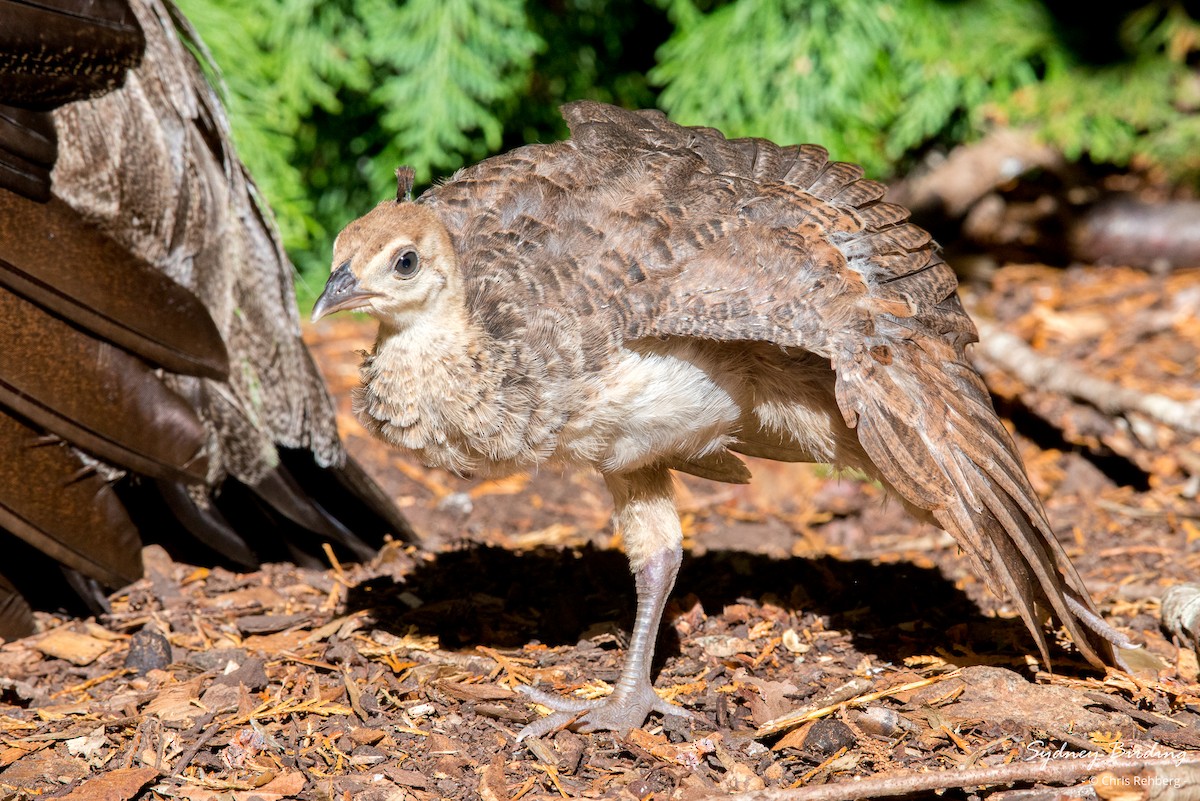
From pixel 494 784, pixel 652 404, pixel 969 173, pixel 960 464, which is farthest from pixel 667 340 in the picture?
pixel 969 173

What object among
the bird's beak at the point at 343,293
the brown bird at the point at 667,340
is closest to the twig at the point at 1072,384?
the brown bird at the point at 667,340

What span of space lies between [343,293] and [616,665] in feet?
5.07

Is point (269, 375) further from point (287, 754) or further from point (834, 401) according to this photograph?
point (834, 401)

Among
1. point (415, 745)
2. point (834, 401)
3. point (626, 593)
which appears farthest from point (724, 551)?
point (415, 745)

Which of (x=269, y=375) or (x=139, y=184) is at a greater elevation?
(x=139, y=184)

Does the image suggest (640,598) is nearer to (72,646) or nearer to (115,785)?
(115,785)

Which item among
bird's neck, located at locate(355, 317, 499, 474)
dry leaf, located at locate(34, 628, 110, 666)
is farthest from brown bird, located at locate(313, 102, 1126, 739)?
dry leaf, located at locate(34, 628, 110, 666)

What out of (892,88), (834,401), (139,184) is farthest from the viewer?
(892,88)

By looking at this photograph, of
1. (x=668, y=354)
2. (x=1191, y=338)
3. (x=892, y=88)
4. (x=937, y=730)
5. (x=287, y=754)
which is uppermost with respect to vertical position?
(x=892, y=88)

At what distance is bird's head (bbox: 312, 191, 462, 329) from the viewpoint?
123 inches

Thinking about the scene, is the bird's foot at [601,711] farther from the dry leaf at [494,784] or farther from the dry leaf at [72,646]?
the dry leaf at [72,646]

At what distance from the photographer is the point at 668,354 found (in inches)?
130

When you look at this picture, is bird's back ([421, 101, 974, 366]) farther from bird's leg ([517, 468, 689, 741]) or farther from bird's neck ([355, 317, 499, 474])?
bird's leg ([517, 468, 689, 741])

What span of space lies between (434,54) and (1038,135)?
3.60m
